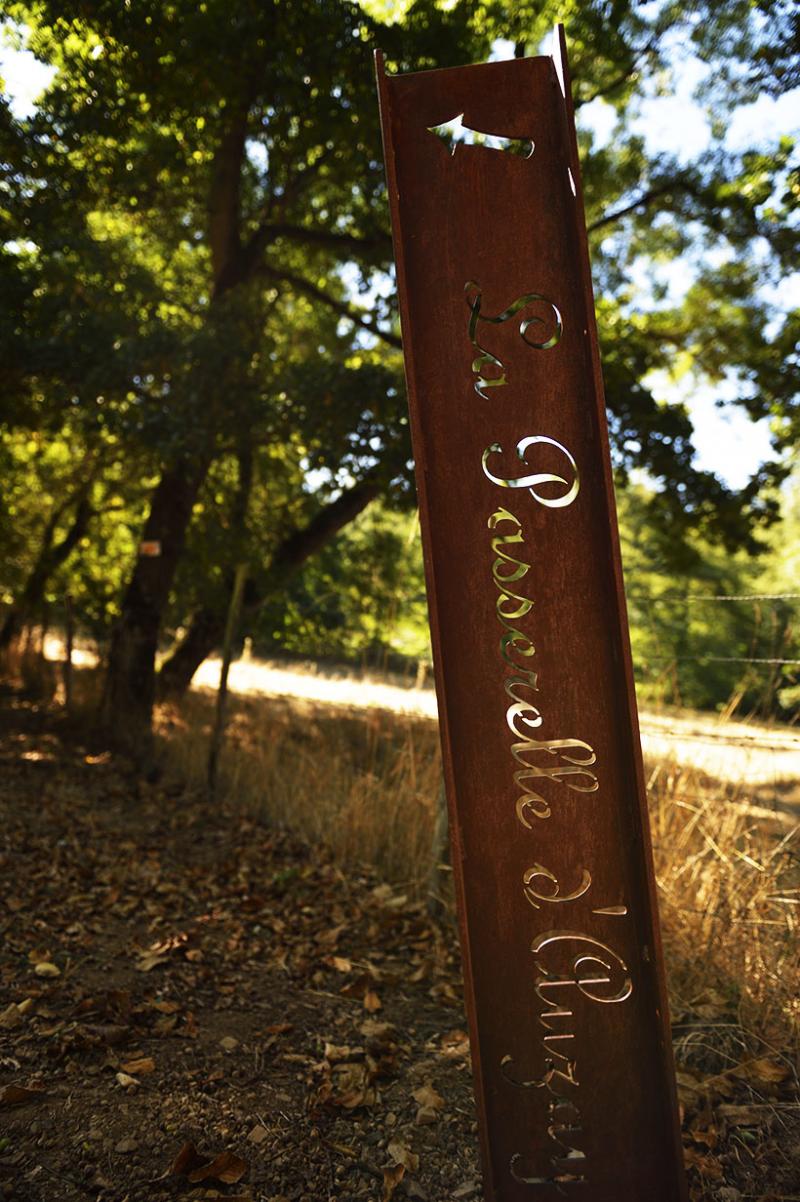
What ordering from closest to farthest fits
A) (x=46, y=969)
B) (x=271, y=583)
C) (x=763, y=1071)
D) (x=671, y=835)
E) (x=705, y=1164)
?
(x=705, y=1164), (x=763, y=1071), (x=46, y=969), (x=671, y=835), (x=271, y=583)

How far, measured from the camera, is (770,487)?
7.26m

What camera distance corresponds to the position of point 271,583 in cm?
808

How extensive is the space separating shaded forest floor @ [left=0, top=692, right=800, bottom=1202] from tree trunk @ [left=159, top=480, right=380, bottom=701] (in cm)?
345

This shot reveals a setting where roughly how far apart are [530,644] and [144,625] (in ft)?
22.0

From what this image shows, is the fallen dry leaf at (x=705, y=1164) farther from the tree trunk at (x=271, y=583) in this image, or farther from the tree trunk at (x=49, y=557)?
the tree trunk at (x=49, y=557)

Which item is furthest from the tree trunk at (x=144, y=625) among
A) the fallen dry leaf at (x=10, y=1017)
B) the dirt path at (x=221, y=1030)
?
the fallen dry leaf at (x=10, y=1017)

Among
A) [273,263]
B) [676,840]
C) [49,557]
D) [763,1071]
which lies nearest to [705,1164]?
[763,1071]

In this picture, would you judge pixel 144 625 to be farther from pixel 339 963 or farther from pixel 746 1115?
pixel 746 1115

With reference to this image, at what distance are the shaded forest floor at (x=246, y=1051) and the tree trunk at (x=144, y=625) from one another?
10.1 feet

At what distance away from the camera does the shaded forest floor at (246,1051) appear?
2357 mm

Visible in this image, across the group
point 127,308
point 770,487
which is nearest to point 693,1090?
point 770,487

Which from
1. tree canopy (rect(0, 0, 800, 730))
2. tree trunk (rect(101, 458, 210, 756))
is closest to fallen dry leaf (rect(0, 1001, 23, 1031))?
tree canopy (rect(0, 0, 800, 730))

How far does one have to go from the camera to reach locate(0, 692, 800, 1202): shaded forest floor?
2357 millimetres

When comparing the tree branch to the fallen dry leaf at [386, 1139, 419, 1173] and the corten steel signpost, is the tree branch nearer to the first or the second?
the corten steel signpost
